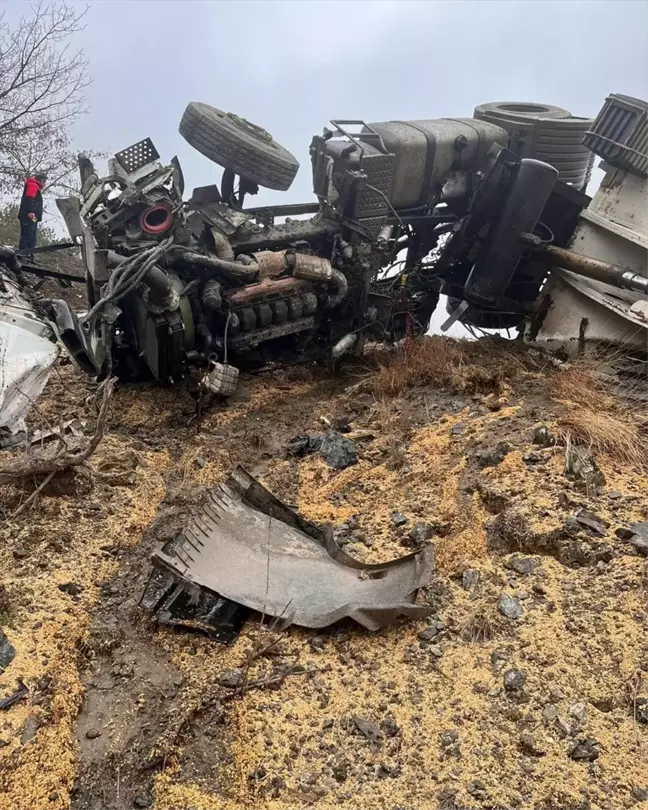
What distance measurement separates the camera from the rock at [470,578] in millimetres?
3137

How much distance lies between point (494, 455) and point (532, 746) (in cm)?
197

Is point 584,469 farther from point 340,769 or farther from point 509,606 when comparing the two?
point 340,769

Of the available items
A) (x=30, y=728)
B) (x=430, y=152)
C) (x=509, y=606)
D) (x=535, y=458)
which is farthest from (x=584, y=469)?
(x=430, y=152)

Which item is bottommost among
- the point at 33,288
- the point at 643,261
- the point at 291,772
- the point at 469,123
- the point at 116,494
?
the point at 33,288

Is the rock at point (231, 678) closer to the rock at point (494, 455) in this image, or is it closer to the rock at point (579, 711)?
the rock at point (579, 711)

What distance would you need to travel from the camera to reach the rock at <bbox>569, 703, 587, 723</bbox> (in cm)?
240

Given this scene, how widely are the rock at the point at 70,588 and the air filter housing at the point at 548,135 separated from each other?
22.0ft

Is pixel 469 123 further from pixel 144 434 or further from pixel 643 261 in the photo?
pixel 144 434

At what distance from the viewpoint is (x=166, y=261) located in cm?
528

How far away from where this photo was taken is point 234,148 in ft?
18.4

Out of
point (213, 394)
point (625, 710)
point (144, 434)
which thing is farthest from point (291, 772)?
point (213, 394)

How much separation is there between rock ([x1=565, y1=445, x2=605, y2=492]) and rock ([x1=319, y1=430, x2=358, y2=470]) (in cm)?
143

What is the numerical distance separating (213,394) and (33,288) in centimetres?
266

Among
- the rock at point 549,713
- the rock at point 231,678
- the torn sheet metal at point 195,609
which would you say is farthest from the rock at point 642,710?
the torn sheet metal at point 195,609
